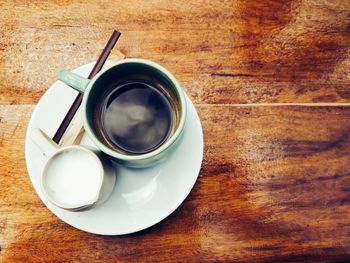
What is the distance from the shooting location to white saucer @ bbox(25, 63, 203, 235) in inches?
28.0

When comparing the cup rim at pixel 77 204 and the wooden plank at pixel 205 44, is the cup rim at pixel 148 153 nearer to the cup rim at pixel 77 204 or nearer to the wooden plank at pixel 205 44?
the cup rim at pixel 77 204

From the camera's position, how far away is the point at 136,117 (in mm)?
708

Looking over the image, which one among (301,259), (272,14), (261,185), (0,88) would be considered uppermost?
(272,14)

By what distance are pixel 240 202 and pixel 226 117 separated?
0.55 ft

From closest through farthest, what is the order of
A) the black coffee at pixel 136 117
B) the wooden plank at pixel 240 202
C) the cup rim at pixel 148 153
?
1. the cup rim at pixel 148 153
2. the black coffee at pixel 136 117
3. the wooden plank at pixel 240 202

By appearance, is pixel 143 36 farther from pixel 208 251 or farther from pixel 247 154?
pixel 208 251

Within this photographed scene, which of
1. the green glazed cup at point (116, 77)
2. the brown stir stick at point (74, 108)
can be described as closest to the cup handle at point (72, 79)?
the green glazed cup at point (116, 77)

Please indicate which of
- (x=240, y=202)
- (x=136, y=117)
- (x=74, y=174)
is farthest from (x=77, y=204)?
(x=240, y=202)

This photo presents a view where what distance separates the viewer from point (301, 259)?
2.67 feet

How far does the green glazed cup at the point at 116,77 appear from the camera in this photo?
59cm

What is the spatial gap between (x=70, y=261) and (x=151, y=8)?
1.69 feet

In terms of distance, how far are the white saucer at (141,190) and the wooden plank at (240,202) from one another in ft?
0.28

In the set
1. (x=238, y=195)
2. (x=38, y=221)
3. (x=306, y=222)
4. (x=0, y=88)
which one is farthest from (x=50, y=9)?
(x=306, y=222)

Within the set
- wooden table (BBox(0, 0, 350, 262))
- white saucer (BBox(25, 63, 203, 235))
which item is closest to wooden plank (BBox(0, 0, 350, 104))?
wooden table (BBox(0, 0, 350, 262))
